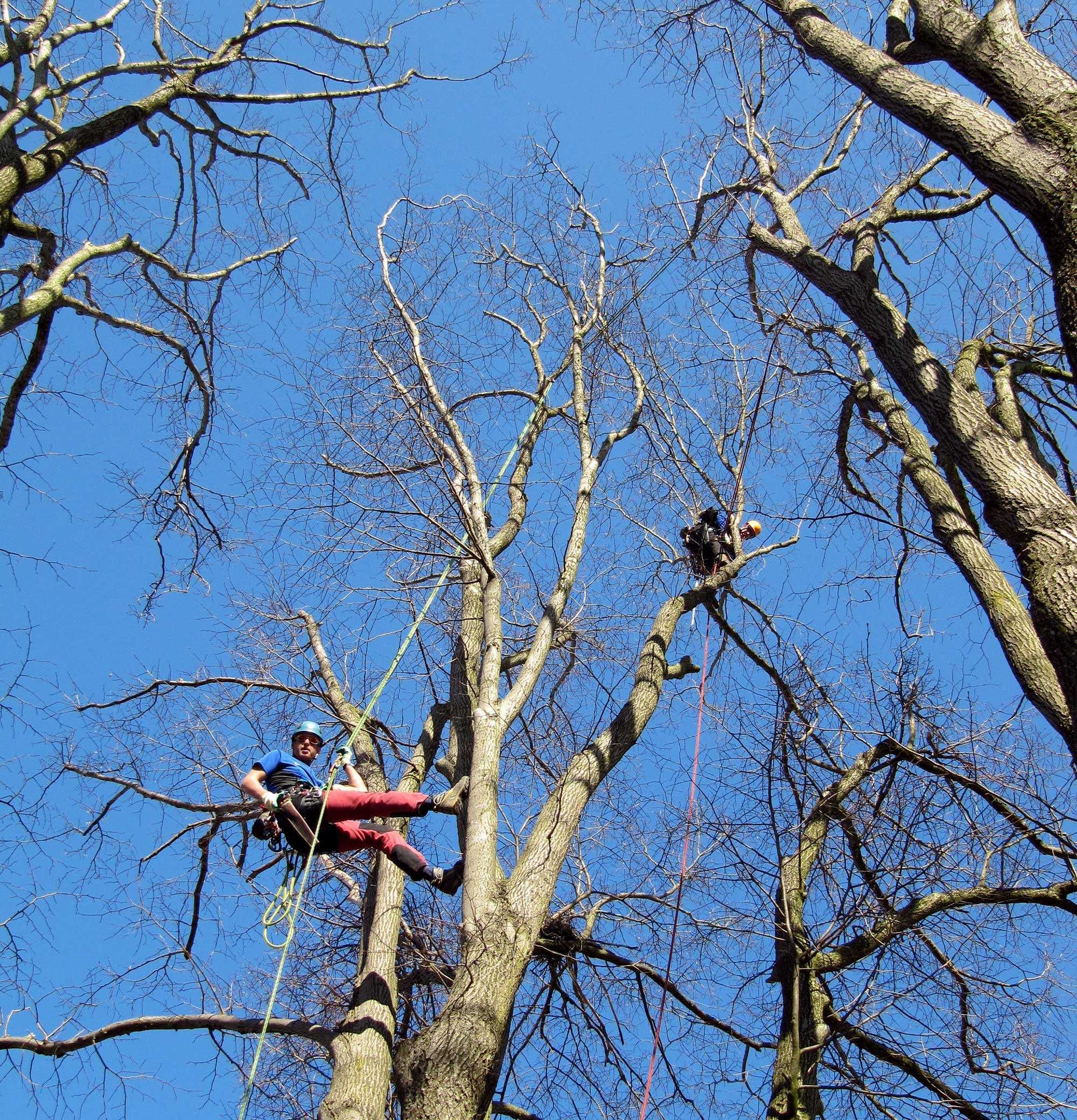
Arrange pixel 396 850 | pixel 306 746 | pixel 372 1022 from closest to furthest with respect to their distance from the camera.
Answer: pixel 372 1022
pixel 396 850
pixel 306 746

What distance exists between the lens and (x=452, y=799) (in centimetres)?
513

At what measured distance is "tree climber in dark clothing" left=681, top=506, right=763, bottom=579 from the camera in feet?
22.1

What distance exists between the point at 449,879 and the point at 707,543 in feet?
9.04

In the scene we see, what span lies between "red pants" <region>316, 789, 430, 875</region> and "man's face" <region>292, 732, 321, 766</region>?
825mm

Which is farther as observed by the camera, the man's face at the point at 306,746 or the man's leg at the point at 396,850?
the man's face at the point at 306,746

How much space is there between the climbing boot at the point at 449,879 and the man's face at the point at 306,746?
4.42 ft

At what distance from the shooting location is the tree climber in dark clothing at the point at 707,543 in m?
6.72

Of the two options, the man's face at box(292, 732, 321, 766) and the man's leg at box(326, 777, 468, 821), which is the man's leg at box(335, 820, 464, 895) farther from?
the man's face at box(292, 732, 321, 766)

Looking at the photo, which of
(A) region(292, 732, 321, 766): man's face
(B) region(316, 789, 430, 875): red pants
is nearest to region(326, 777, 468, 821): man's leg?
(B) region(316, 789, 430, 875): red pants

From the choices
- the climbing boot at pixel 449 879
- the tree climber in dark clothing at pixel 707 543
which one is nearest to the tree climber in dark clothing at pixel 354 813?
the climbing boot at pixel 449 879

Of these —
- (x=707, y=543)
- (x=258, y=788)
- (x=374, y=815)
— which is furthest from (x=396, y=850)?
(x=707, y=543)

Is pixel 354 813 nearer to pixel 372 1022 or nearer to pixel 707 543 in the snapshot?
pixel 372 1022

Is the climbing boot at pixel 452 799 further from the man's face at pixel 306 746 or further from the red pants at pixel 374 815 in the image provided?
the man's face at pixel 306 746

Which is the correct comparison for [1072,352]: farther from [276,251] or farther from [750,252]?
[276,251]
